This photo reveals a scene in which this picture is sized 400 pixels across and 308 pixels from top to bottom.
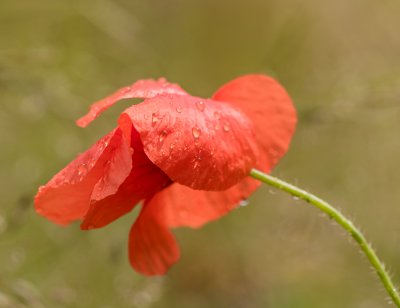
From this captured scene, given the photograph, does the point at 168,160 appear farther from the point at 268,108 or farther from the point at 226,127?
the point at 268,108

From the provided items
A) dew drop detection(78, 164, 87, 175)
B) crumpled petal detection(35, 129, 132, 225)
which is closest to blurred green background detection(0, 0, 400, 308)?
crumpled petal detection(35, 129, 132, 225)

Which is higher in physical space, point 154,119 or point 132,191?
point 154,119

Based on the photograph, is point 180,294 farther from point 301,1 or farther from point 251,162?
point 251,162

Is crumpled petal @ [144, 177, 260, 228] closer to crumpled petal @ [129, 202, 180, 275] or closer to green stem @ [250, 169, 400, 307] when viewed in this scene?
crumpled petal @ [129, 202, 180, 275]

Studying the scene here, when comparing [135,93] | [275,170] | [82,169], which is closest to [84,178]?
[82,169]

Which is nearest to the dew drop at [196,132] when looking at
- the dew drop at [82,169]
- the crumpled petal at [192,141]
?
the crumpled petal at [192,141]

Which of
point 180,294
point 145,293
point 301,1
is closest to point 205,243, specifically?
point 180,294

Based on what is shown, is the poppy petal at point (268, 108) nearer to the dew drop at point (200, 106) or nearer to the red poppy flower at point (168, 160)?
the red poppy flower at point (168, 160)

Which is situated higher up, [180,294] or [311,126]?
[311,126]
